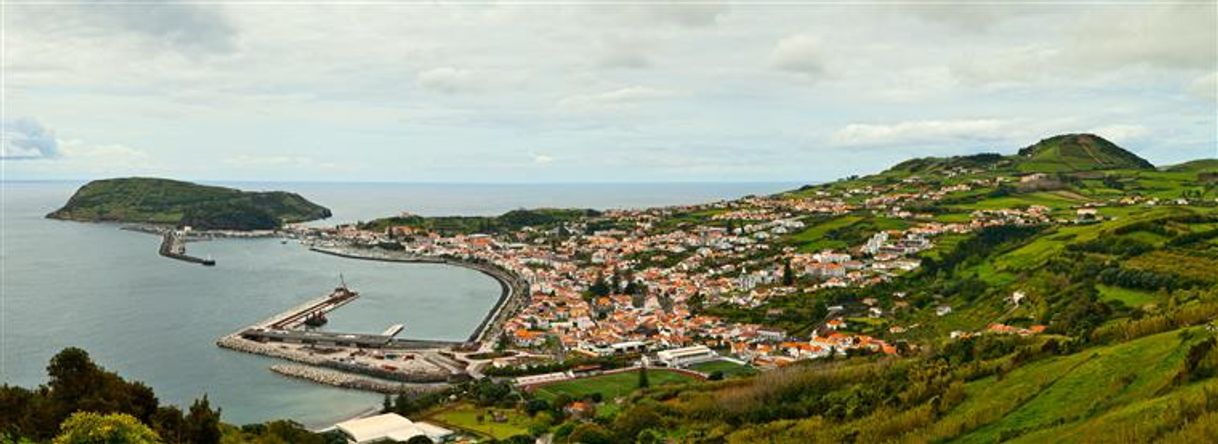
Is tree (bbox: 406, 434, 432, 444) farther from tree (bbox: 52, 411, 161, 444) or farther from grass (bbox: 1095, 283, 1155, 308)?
grass (bbox: 1095, 283, 1155, 308)

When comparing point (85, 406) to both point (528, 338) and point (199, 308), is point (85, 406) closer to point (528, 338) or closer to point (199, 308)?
point (528, 338)

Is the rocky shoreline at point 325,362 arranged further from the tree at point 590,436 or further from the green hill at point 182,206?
the green hill at point 182,206

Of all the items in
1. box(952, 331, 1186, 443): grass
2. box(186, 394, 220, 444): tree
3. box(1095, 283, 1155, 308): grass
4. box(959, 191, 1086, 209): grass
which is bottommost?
box(186, 394, 220, 444): tree

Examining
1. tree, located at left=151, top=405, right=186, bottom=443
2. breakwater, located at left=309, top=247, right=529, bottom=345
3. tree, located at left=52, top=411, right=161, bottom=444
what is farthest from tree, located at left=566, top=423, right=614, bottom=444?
breakwater, located at left=309, top=247, right=529, bottom=345

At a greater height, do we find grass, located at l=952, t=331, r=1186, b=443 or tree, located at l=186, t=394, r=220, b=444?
grass, located at l=952, t=331, r=1186, b=443

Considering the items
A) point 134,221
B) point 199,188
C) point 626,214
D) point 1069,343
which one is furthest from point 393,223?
point 1069,343

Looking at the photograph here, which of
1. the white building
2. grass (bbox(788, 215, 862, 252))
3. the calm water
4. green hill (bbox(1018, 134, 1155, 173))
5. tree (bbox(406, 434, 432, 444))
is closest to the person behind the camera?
tree (bbox(406, 434, 432, 444))
